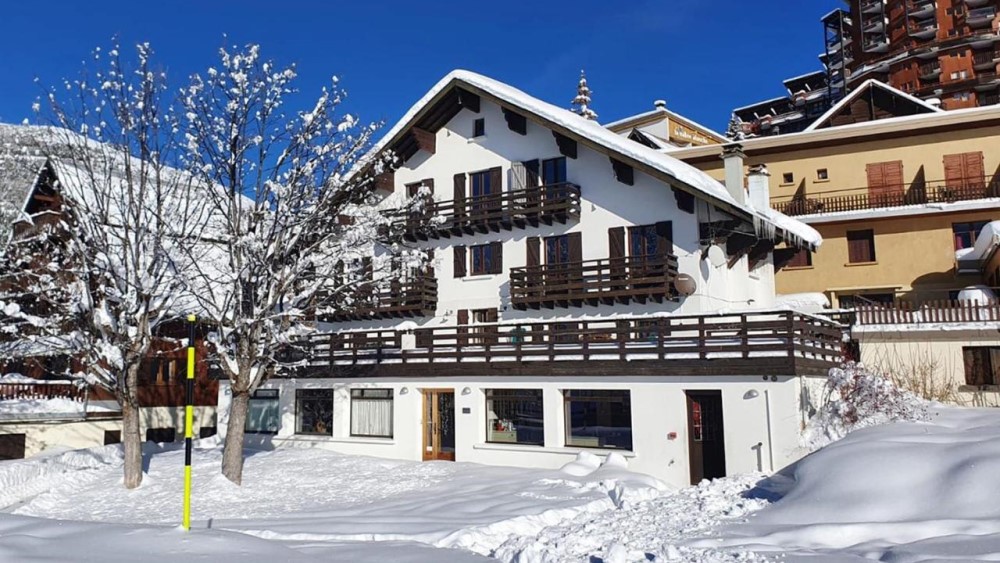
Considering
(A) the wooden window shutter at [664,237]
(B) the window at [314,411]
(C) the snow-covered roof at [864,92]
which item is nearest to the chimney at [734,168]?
(A) the wooden window shutter at [664,237]

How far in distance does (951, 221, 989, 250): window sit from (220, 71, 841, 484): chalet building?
11.6 meters

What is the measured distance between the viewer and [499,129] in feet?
93.6

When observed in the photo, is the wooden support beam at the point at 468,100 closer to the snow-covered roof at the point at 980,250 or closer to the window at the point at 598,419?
the window at the point at 598,419

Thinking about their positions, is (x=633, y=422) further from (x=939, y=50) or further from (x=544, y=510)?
(x=939, y=50)

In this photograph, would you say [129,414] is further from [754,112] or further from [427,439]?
[754,112]

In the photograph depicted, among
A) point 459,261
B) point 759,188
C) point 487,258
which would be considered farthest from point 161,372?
point 759,188

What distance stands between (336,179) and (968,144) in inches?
1173

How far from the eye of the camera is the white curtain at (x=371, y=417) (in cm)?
2512

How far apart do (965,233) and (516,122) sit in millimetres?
21570

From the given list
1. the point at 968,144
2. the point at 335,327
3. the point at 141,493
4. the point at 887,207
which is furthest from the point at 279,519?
the point at 968,144

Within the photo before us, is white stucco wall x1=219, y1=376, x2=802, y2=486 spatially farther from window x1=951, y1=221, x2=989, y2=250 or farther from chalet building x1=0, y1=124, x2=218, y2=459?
window x1=951, y1=221, x2=989, y2=250

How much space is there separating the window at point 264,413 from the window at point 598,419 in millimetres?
11482

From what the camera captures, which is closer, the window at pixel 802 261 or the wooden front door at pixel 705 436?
the wooden front door at pixel 705 436

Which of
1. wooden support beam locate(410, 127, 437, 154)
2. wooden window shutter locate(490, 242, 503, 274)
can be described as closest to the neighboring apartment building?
wooden support beam locate(410, 127, 437, 154)
